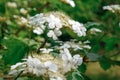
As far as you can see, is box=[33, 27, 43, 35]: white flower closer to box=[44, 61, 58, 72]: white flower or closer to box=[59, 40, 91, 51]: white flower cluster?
box=[59, 40, 91, 51]: white flower cluster

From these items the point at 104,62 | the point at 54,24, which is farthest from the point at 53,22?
the point at 104,62

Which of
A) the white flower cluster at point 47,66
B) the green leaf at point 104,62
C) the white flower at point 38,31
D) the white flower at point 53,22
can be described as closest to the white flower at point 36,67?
the white flower cluster at point 47,66

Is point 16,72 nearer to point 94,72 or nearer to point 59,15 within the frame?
point 59,15

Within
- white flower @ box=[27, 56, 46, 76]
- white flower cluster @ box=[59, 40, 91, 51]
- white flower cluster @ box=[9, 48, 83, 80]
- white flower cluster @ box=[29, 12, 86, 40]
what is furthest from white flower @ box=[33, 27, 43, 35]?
white flower @ box=[27, 56, 46, 76]

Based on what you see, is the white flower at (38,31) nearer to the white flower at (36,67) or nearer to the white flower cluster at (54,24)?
the white flower cluster at (54,24)

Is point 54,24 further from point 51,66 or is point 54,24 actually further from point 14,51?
point 51,66
